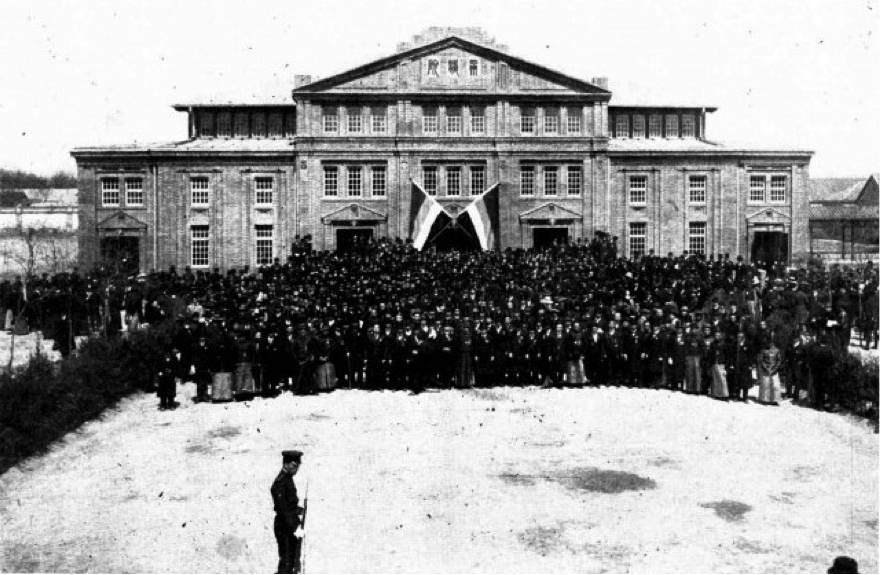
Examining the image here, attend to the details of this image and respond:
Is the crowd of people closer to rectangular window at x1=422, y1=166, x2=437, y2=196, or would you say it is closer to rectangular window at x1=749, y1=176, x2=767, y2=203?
rectangular window at x1=422, y1=166, x2=437, y2=196

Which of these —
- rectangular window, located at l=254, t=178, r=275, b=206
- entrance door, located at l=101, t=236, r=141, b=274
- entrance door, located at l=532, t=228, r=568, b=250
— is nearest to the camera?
entrance door, located at l=101, t=236, r=141, b=274

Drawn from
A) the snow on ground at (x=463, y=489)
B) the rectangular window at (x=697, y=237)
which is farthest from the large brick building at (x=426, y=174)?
the snow on ground at (x=463, y=489)

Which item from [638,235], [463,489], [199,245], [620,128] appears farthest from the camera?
[620,128]

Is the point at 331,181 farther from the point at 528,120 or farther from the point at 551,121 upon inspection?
the point at 551,121

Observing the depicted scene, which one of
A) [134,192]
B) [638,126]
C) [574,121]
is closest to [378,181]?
[574,121]

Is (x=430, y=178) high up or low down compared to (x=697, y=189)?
up

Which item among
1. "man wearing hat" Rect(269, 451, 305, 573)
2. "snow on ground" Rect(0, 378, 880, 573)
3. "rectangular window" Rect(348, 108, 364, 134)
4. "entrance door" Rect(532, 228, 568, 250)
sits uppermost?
"rectangular window" Rect(348, 108, 364, 134)

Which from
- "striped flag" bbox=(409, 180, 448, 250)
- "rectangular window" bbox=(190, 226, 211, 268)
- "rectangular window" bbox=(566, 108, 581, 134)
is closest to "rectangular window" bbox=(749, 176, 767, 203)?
"rectangular window" bbox=(566, 108, 581, 134)
